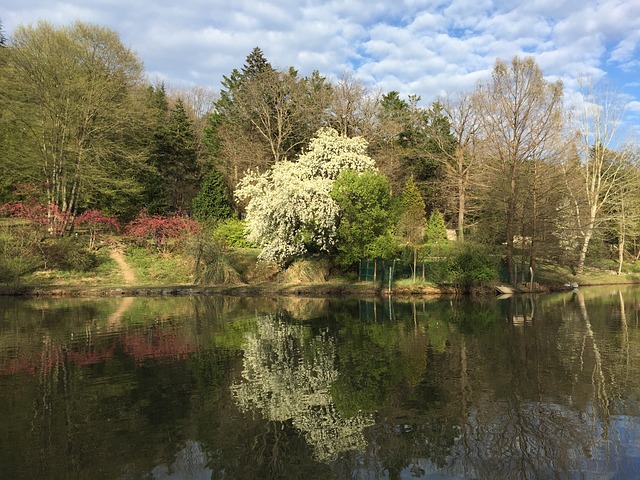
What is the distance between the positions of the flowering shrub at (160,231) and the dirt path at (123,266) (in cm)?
162

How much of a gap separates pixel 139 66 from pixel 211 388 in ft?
125

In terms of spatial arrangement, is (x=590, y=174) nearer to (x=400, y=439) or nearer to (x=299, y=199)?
(x=299, y=199)

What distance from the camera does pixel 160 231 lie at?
36.0 m

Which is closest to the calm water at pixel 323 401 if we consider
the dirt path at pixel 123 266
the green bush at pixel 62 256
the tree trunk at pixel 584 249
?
the dirt path at pixel 123 266

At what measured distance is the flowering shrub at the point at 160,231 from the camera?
115 feet

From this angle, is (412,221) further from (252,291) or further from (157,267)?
(157,267)

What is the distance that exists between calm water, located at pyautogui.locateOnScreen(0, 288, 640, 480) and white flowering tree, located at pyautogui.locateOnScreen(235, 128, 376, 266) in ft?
40.0

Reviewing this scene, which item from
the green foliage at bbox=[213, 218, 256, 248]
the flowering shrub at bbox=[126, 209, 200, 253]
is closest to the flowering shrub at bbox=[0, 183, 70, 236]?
the flowering shrub at bbox=[126, 209, 200, 253]

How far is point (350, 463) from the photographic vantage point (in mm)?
5770

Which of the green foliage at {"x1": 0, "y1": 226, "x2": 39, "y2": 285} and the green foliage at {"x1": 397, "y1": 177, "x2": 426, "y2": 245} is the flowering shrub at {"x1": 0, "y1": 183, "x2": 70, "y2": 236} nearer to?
the green foliage at {"x1": 0, "y1": 226, "x2": 39, "y2": 285}

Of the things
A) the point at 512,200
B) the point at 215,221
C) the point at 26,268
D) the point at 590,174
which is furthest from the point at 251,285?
the point at 590,174

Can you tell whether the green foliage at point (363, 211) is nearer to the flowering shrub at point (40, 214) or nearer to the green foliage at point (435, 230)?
the green foliage at point (435, 230)

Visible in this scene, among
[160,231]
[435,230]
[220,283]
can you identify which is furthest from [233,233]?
[435,230]

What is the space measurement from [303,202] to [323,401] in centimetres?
2032
